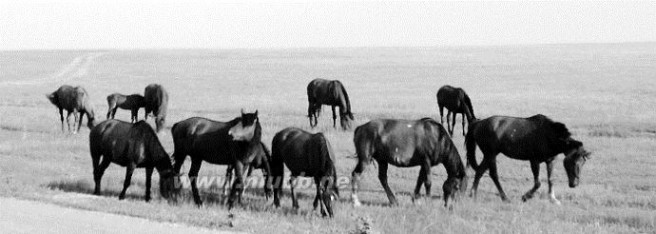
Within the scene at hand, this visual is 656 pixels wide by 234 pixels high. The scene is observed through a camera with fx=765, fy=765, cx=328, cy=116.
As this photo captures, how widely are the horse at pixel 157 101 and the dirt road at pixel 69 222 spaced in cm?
1293

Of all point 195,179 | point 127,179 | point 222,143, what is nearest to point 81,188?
point 127,179

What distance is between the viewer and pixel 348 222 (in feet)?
33.0

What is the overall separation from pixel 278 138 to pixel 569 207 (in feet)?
15.4

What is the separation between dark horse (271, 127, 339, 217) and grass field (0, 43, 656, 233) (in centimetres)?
31

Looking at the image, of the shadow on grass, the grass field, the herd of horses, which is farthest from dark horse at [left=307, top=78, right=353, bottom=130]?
the shadow on grass

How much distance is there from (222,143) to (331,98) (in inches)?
488

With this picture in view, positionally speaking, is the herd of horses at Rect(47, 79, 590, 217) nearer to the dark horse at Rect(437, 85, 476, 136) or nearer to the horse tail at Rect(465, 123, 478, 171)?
the horse tail at Rect(465, 123, 478, 171)

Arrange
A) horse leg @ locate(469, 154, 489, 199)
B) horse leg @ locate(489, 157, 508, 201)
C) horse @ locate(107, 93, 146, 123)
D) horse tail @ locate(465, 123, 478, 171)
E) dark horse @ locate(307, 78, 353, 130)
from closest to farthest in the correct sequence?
horse leg @ locate(489, 157, 508, 201) < horse leg @ locate(469, 154, 489, 199) < horse tail @ locate(465, 123, 478, 171) < dark horse @ locate(307, 78, 353, 130) < horse @ locate(107, 93, 146, 123)

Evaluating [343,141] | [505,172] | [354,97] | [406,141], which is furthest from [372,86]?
[406,141]

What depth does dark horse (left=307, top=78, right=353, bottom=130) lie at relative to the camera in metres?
22.6

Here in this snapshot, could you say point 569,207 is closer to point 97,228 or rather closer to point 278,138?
point 278,138

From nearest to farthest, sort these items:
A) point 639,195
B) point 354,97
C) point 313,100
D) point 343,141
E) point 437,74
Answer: point 639,195 < point 343,141 < point 313,100 < point 354,97 < point 437,74

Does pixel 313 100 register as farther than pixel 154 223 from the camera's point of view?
Yes

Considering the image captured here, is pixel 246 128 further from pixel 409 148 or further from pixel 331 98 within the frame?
pixel 331 98
